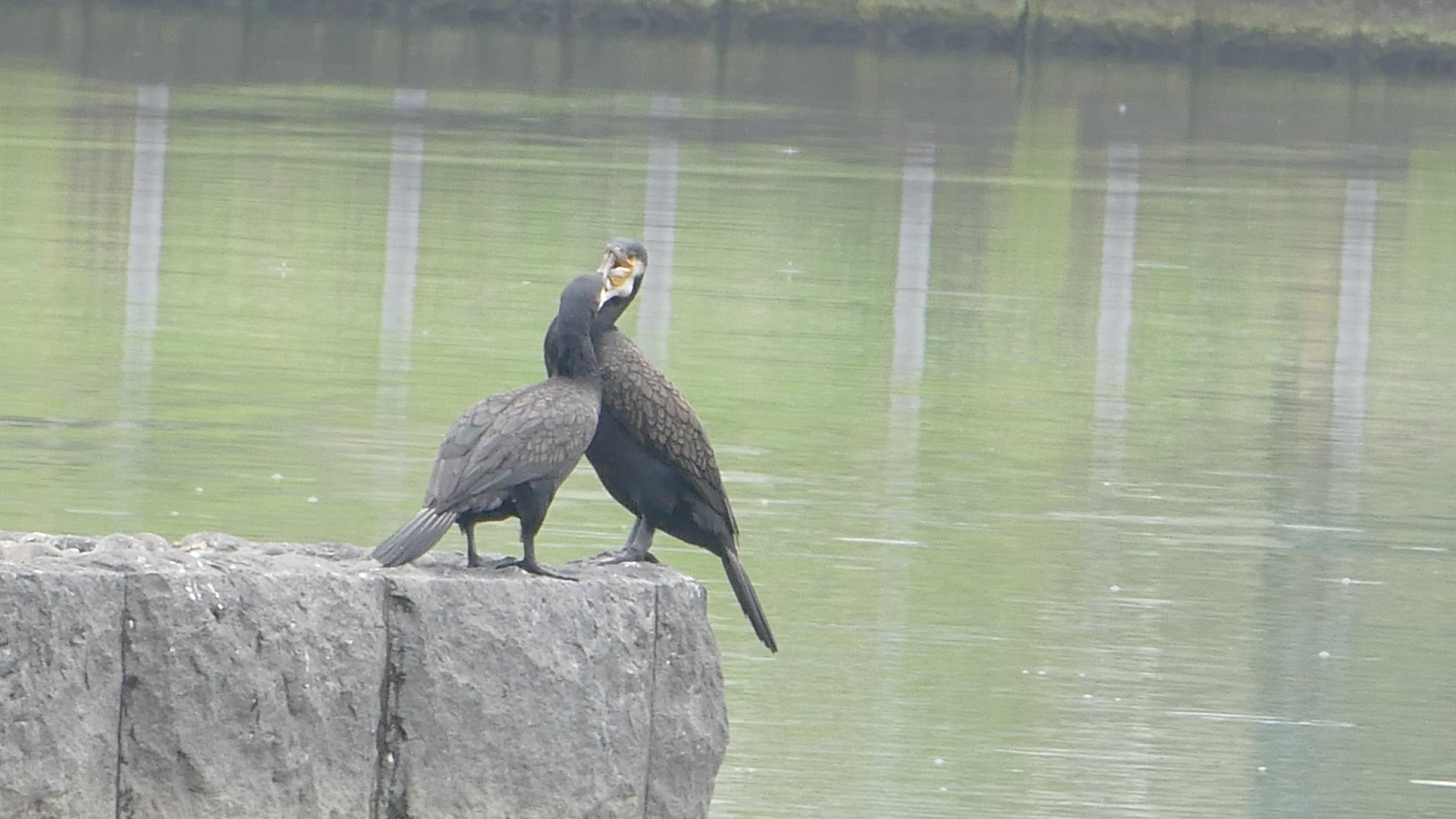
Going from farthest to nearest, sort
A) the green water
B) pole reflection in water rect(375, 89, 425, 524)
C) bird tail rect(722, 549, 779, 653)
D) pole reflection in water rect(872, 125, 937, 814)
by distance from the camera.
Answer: pole reflection in water rect(375, 89, 425, 524), the green water, pole reflection in water rect(872, 125, 937, 814), bird tail rect(722, 549, 779, 653)

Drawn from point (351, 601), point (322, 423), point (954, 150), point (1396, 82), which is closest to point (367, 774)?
point (351, 601)

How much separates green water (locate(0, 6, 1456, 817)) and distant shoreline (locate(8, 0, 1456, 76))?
31.3 ft

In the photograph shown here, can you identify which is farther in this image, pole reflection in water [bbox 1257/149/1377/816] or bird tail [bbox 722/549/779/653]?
pole reflection in water [bbox 1257/149/1377/816]

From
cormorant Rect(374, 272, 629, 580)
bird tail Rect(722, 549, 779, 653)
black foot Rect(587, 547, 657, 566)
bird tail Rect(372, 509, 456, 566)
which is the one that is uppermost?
cormorant Rect(374, 272, 629, 580)

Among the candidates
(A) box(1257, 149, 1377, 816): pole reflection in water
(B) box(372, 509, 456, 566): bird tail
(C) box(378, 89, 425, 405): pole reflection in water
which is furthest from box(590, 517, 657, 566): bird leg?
A: (C) box(378, 89, 425, 405): pole reflection in water

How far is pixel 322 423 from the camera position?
444 inches

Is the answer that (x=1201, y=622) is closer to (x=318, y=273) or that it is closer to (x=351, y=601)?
(x=351, y=601)

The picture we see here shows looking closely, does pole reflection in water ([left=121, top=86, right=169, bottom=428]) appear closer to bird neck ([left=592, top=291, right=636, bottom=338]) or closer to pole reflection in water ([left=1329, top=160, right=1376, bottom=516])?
pole reflection in water ([left=1329, top=160, right=1376, bottom=516])

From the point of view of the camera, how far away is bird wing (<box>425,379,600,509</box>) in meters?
5.68

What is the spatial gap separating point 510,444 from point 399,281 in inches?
375

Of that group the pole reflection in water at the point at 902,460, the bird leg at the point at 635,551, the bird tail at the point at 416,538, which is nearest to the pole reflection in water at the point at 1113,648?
the pole reflection in water at the point at 902,460

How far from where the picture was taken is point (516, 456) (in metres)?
5.73

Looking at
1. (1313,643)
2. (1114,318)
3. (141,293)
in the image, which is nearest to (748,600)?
(1313,643)

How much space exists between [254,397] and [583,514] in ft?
8.20
